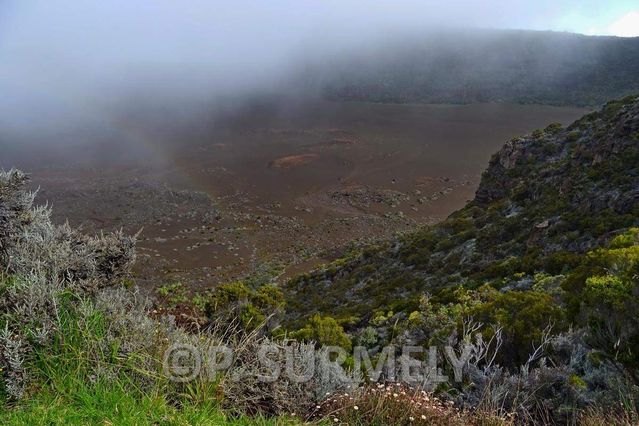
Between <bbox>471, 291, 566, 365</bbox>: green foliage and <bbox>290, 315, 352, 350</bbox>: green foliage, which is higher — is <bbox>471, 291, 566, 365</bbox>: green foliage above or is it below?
above

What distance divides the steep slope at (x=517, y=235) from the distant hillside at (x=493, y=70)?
1869 inches

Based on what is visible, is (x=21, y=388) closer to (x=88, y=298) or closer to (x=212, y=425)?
(x=88, y=298)

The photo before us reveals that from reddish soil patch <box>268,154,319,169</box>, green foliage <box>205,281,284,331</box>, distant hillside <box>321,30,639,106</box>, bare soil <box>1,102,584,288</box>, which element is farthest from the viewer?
distant hillside <box>321,30,639,106</box>

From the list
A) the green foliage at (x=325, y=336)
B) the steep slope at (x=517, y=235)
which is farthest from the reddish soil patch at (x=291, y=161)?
the green foliage at (x=325, y=336)

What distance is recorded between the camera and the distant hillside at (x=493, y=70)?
2322 inches

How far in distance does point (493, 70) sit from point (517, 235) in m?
62.2

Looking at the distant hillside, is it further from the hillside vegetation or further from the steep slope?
the hillside vegetation

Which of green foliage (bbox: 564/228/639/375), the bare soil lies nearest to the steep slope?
green foliage (bbox: 564/228/639/375)

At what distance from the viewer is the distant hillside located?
193 feet

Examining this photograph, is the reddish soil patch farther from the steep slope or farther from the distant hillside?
the steep slope

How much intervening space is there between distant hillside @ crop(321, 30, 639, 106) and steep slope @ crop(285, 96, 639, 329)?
156 ft

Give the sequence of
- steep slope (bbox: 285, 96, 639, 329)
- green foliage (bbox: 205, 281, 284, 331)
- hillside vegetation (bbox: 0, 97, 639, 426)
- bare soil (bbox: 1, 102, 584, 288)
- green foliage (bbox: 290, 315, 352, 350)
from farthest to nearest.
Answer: bare soil (bbox: 1, 102, 584, 288), steep slope (bbox: 285, 96, 639, 329), green foliage (bbox: 205, 281, 284, 331), green foliage (bbox: 290, 315, 352, 350), hillside vegetation (bbox: 0, 97, 639, 426)

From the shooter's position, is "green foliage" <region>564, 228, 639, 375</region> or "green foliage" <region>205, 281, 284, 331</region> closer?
"green foliage" <region>564, 228, 639, 375</region>

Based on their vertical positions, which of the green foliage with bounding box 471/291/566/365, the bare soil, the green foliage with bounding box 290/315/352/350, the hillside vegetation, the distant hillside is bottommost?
the bare soil
